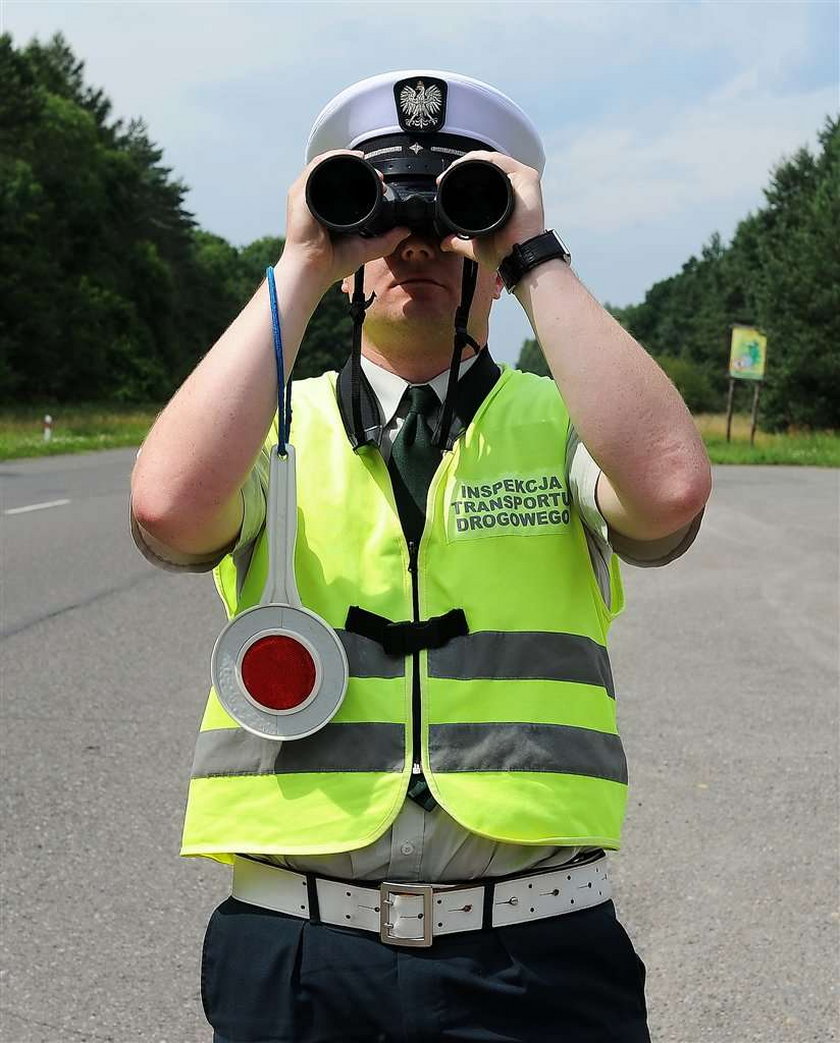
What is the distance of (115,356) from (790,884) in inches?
2639

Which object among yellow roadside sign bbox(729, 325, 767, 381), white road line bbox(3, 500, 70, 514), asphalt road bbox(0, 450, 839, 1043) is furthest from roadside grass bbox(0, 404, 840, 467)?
asphalt road bbox(0, 450, 839, 1043)

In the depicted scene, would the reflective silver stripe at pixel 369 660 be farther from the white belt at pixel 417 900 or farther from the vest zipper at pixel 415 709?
the white belt at pixel 417 900

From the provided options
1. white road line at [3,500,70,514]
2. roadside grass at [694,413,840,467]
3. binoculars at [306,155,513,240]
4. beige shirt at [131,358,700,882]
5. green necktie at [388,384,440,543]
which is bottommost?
roadside grass at [694,413,840,467]

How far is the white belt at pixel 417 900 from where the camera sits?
1.74m

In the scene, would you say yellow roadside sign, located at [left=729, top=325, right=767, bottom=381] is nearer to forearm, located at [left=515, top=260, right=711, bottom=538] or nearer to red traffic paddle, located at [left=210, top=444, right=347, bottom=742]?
forearm, located at [left=515, top=260, right=711, bottom=538]

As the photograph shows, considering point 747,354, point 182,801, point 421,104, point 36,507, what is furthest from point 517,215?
point 747,354

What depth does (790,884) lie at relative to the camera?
4141 mm

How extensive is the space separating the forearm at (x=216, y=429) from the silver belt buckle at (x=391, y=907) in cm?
55

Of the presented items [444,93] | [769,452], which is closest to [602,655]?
[444,93]

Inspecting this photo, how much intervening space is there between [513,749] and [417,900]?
24 centimetres

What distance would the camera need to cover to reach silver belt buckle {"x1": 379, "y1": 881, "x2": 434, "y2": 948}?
5.69 ft

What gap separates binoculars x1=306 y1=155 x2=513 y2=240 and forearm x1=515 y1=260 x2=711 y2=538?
4.1 inches

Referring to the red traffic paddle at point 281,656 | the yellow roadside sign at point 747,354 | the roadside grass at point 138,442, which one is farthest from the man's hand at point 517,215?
the yellow roadside sign at point 747,354

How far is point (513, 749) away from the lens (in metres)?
1.80
